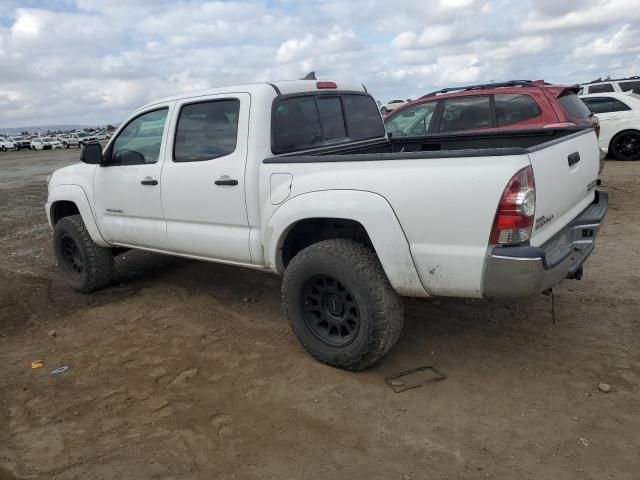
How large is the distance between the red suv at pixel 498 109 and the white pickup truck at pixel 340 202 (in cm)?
277

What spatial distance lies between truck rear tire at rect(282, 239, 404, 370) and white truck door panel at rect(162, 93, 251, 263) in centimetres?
61

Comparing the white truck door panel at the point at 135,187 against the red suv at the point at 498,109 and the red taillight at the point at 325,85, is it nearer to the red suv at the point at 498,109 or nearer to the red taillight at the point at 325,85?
the red taillight at the point at 325,85

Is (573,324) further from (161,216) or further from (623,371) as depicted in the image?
(161,216)

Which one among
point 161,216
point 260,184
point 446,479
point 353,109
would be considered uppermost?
point 353,109

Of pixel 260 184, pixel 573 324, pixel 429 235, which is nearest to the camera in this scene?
pixel 429 235

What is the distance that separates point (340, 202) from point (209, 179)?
1.23m

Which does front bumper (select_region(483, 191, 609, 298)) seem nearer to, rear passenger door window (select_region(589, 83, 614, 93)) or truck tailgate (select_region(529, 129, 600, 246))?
truck tailgate (select_region(529, 129, 600, 246))

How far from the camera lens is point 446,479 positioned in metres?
2.54

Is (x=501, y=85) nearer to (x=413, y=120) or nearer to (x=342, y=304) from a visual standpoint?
(x=413, y=120)

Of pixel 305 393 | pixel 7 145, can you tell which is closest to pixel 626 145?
pixel 305 393

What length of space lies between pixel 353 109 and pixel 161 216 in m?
1.89

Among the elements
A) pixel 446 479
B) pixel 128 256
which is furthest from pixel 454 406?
pixel 128 256

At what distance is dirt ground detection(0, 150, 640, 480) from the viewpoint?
8.91 ft

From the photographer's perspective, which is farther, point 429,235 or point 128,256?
point 128,256
